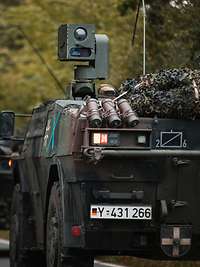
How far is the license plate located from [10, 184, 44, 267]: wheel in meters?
3.15

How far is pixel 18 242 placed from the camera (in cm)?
1401

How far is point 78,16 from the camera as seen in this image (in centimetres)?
2655

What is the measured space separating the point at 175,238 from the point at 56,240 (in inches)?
50.4

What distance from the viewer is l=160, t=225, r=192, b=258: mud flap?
35.7 ft

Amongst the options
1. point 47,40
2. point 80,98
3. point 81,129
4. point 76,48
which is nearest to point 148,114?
point 81,129

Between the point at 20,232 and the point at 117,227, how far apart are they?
3.19m

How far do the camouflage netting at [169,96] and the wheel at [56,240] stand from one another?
4.02ft

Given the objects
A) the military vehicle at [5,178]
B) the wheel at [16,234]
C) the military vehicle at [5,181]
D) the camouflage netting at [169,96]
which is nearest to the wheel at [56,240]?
the camouflage netting at [169,96]

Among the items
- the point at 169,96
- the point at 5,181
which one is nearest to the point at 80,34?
the point at 169,96

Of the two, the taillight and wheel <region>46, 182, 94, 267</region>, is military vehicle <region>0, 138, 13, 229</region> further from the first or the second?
the taillight

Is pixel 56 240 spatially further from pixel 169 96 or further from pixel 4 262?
pixel 4 262

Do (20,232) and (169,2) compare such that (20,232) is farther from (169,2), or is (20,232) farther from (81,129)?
(169,2)

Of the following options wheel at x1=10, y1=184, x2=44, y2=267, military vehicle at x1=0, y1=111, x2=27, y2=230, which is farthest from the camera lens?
military vehicle at x1=0, y1=111, x2=27, y2=230

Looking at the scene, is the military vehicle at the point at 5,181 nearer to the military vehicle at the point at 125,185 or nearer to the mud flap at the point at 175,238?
the military vehicle at the point at 125,185
